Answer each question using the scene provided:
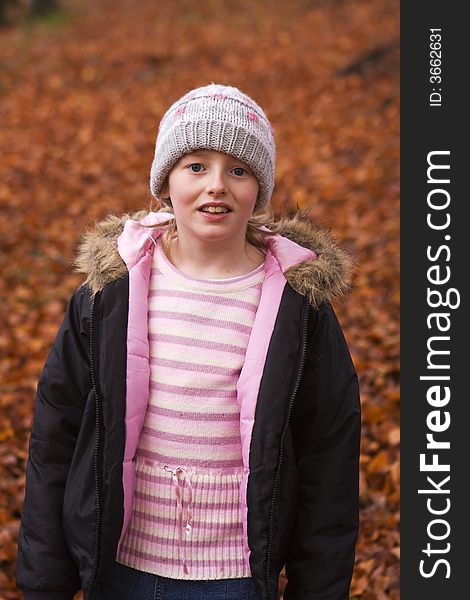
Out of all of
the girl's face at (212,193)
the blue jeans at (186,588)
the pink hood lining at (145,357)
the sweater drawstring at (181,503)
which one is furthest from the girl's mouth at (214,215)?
the blue jeans at (186,588)

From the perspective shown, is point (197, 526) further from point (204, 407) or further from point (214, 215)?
point (214, 215)

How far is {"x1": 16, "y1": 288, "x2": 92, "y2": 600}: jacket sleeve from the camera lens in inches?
95.3

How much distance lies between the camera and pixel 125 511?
2301 mm

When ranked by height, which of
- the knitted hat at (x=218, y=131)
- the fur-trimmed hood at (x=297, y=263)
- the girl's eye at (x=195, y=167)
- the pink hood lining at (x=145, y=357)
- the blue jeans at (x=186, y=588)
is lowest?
the blue jeans at (x=186, y=588)

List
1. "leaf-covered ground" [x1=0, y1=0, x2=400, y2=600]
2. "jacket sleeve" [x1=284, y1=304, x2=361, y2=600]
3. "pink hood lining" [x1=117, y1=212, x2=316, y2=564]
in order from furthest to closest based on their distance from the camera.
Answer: "leaf-covered ground" [x1=0, y1=0, x2=400, y2=600], "jacket sleeve" [x1=284, y1=304, x2=361, y2=600], "pink hood lining" [x1=117, y1=212, x2=316, y2=564]

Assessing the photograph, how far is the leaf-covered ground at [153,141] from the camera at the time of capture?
4.67m

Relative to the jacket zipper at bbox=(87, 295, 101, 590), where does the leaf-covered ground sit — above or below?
above

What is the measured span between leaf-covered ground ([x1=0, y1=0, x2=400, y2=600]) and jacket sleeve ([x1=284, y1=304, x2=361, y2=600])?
23.6 inches

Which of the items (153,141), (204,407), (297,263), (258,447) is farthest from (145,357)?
(153,141)

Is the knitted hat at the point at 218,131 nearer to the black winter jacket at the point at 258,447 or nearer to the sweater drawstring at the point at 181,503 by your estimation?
the black winter jacket at the point at 258,447

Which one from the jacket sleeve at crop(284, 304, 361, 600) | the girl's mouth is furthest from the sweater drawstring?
the girl's mouth

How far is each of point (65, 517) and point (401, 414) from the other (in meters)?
2.48

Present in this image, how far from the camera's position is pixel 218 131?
227 cm

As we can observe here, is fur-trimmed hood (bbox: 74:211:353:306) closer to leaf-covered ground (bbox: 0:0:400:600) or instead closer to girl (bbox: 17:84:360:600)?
girl (bbox: 17:84:360:600)
